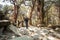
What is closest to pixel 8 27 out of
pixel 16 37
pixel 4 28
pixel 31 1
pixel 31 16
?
pixel 4 28

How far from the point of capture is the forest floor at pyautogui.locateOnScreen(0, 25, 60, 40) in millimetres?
2727

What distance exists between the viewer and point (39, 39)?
2.71 meters

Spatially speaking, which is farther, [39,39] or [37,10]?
[37,10]

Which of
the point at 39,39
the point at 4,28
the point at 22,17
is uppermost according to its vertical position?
the point at 22,17

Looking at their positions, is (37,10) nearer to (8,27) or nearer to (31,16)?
(31,16)

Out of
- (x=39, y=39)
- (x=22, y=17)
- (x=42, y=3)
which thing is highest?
(x=42, y=3)

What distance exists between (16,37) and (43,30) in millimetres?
526

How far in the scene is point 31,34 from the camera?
111 inches

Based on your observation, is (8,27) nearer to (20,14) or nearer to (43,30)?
(20,14)

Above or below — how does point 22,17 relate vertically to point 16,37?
above

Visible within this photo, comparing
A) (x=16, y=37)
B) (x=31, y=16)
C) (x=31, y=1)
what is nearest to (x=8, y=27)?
(x=16, y=37)

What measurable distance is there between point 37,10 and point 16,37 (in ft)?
2.21

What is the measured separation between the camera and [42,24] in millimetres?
2906

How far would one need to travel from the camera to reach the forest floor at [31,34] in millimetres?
2727
